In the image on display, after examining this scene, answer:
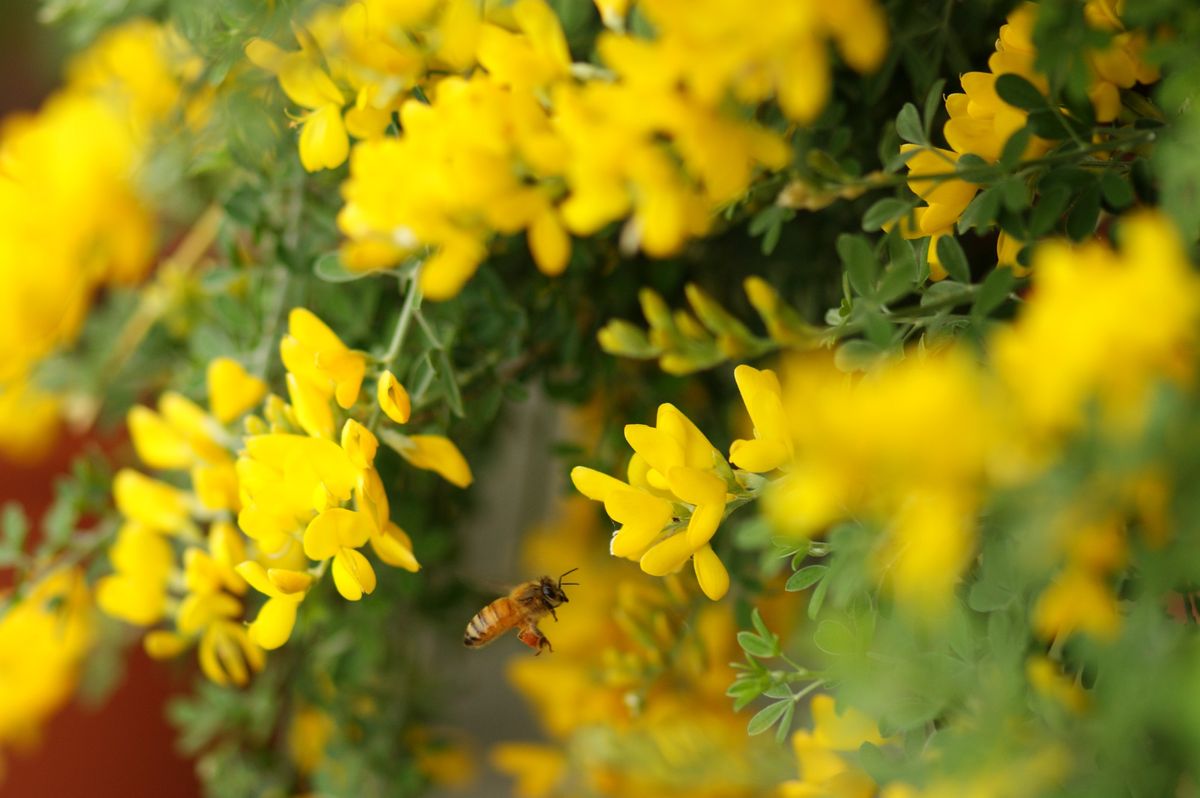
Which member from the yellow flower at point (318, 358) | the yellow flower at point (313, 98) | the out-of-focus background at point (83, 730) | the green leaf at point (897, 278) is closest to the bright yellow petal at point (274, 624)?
the yellow flower at point (318, 358)

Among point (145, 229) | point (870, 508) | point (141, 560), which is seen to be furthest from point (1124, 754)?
point (145, 229)

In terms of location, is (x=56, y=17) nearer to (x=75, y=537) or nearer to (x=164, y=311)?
(x=164, y=311)

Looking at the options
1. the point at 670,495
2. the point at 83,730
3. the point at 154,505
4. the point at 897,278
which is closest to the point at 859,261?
the point at 897,278

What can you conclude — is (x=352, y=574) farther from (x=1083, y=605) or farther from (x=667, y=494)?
(x=1083, y=605)

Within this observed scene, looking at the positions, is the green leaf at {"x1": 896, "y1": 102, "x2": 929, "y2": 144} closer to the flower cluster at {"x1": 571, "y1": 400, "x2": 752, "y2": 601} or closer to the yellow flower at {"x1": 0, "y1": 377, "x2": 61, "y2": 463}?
the flower cluster at {"x1": 571, "y1": 400, "x2": 752, "y2": 601}

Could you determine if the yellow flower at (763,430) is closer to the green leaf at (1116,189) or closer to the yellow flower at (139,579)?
the green leaf at (1116,189)

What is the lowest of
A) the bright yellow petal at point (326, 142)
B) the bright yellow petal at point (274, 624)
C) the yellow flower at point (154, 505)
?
the yellow flower at point (154, 505)

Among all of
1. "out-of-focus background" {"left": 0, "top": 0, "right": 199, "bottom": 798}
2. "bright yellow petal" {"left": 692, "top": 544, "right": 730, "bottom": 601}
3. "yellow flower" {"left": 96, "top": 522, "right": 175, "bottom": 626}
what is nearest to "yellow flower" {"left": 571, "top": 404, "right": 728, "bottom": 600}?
"bright yellow petal" {"left": 692, "top": 544, "right": 730, "bottom": 601}
